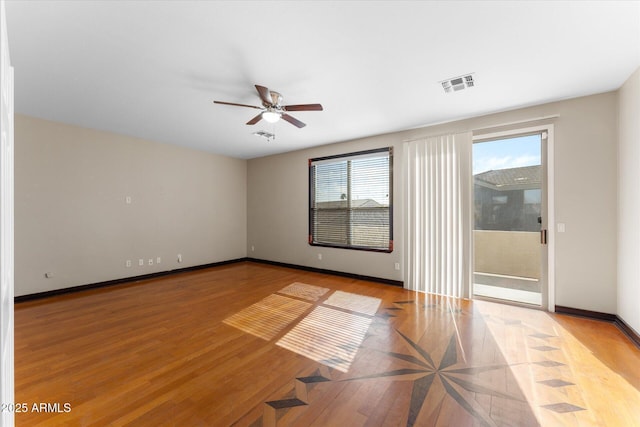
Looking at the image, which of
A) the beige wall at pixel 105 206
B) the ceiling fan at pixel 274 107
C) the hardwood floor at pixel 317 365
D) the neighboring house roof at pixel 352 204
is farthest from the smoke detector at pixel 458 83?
the beige wall at pixel 105 206

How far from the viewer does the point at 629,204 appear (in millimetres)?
2875

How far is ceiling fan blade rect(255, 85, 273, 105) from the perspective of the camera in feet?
8.66

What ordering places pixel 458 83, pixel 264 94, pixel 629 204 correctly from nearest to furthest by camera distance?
pixel 264 94
pixel 629 204
pixel 458 83

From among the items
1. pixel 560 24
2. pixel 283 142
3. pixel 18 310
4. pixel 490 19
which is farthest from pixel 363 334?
pixel 18 310

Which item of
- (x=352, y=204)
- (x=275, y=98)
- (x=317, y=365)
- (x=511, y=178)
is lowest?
(x=317, y=365)

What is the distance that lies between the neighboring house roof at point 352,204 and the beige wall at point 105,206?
269cm

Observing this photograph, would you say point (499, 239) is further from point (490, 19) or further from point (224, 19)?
point (224, 19)

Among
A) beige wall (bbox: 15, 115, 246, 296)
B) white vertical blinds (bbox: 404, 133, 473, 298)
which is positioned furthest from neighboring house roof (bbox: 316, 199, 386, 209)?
beige wall (bbox: 15, 115, 246, 296)

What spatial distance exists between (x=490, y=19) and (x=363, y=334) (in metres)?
3.08

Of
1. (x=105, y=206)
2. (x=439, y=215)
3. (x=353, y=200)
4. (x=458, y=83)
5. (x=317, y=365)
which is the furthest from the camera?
(x=353, y=200)

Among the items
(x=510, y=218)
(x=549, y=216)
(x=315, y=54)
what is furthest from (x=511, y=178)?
(x=315, y=54)

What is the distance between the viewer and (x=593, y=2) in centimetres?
189

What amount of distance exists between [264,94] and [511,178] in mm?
3659

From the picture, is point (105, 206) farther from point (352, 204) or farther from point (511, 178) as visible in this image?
point (511, 178)
